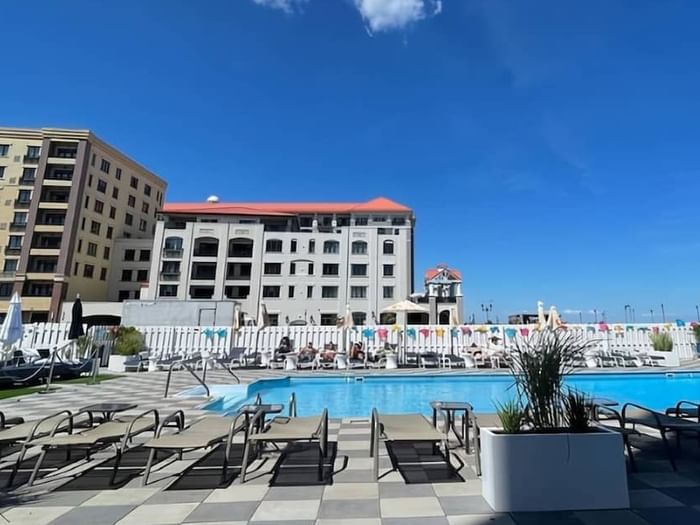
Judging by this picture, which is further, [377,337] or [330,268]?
[330,268]

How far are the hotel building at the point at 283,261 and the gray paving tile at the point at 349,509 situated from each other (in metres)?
34.6

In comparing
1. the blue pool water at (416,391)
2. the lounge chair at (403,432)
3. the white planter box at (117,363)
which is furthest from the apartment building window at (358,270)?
the lounge chair at (403,432)

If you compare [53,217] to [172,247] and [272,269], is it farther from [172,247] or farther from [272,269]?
[272,269]

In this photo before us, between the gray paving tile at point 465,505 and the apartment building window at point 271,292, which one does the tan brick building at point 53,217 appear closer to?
the apartment building window at point 271,292

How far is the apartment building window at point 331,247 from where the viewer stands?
39.6m

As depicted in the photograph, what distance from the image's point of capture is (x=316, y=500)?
319 centimetres

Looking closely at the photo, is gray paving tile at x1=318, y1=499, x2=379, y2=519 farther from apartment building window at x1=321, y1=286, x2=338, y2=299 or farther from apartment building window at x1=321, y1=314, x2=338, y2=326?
apartment building window at x1=321, y1=286, x2=338, y2=299

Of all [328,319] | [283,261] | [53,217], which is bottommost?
[328,319]

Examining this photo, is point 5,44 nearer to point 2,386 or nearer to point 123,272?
point 2,386

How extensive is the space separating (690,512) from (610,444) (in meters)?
0.74

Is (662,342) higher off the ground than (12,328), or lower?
higher

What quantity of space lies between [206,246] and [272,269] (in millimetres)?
7910

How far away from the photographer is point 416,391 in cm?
1177

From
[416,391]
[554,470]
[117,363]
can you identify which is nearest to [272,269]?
[117,363]
